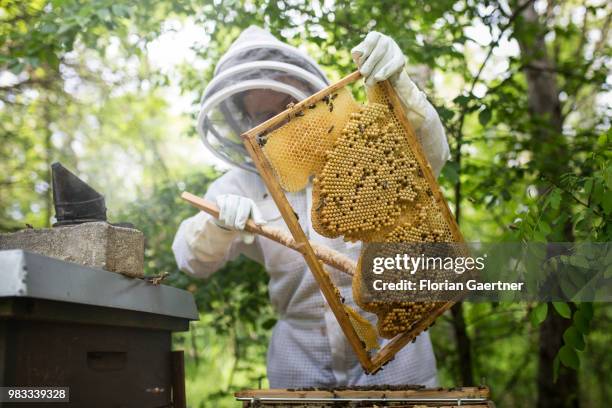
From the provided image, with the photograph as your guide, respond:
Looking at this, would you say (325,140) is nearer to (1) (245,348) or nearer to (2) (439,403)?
(2) (439,403)

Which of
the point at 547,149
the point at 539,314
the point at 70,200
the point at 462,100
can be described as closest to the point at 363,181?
the point at 539,314

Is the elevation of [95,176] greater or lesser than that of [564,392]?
greater

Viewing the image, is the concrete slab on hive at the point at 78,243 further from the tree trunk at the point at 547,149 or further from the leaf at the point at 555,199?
the tree trunk at the point at 547,149

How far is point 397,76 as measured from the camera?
1.99m

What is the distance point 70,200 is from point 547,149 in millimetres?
3014

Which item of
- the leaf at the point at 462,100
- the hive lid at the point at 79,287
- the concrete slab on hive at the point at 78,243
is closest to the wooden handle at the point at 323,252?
the hive lid at the point at 79,287

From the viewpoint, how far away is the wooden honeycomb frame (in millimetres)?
1771

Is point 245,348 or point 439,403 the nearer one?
point 439,403

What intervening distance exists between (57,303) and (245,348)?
3.72 meters

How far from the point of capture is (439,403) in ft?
5.41

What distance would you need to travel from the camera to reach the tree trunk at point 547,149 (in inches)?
140

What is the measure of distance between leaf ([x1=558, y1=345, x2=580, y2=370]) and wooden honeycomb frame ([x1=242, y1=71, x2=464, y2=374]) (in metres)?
0.39

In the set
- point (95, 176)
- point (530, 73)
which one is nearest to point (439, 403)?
point (530, 73)

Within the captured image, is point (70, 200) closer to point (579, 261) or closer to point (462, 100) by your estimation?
point (579, 261)
